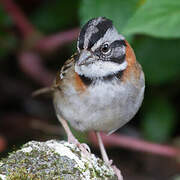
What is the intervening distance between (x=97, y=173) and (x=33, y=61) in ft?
9.02

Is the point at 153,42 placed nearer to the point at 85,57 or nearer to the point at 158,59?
the point at 158,59

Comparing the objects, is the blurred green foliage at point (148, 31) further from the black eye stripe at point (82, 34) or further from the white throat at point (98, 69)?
the black eye stripe at point (82, 34)

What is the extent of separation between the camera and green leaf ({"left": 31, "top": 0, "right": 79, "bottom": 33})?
19.4 ft

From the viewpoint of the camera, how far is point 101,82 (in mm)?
3625

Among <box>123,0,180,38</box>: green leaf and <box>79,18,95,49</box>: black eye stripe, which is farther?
<box>123,0,180,38</box>: green leaf

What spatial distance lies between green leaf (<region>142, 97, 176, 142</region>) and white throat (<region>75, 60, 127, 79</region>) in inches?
83.6

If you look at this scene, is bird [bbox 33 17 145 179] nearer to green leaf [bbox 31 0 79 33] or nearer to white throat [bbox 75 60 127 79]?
white throat [bbox 75 60 127 79]

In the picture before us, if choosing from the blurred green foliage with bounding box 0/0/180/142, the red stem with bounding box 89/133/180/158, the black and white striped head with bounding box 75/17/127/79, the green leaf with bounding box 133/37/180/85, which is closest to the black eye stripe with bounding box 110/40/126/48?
the black and white striped head with bounding box 75/17/127/79

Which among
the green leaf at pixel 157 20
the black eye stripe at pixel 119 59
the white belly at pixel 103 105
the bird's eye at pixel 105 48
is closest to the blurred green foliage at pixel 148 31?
the green leaf at pixel 157 20

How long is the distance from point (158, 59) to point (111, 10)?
3.40ft

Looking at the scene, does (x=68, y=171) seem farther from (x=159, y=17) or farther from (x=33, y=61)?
(x=33, y=61)

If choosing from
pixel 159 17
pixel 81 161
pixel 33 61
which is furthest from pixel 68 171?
pixel 33 61

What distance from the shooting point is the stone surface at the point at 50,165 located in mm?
2895

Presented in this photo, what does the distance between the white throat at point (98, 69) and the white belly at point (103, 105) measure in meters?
0.09
